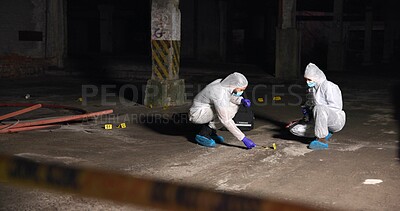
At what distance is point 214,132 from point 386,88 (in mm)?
8903

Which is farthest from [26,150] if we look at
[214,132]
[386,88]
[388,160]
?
[386,88]

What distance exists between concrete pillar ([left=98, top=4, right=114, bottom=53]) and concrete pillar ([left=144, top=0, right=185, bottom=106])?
17298 millimetres

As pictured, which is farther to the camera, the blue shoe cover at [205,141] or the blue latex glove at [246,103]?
the blue latex glove at [246,103]

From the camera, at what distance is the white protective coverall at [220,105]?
6.34 meters

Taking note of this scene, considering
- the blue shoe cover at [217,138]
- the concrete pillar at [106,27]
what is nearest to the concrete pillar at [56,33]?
the concrete pillar at [106,27]

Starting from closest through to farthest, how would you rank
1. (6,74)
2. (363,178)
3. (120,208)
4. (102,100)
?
1. (120,208)
2. (363,178)
3. (102,100)
4. (6,74)

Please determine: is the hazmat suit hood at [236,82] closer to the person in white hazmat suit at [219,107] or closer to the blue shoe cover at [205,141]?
the person in white hazmat suit at [219,107]

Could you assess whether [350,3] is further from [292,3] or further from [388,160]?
[388,160]

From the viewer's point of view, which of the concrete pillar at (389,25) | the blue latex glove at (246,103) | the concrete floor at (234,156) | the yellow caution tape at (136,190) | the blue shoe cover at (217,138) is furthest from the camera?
the concrete pillar at (389,25)

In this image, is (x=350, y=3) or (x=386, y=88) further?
(x=350, y=3)

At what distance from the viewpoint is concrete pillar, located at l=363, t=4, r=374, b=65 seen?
22.9 metres

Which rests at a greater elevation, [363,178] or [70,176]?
[70,176]

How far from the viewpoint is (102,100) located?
11.4m

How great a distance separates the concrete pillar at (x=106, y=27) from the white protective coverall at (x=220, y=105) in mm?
21423
